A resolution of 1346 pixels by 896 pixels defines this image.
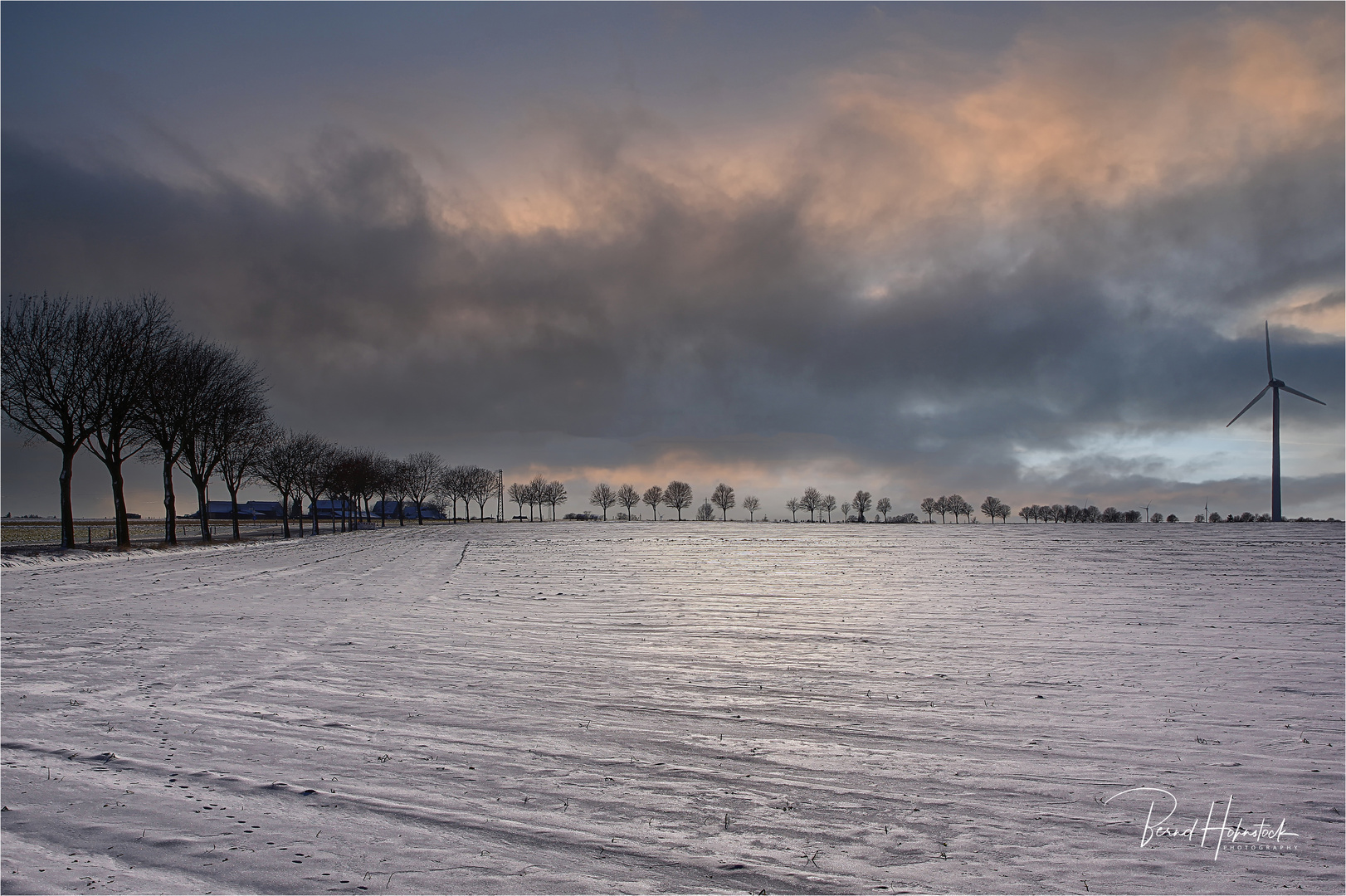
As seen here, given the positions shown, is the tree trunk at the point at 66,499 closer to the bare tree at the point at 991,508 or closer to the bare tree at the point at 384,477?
the bare tree at the point at 384,477

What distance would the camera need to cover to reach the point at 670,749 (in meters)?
7.87

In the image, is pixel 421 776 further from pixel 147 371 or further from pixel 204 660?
pixel 147 371

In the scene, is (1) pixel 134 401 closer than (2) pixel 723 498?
Yes

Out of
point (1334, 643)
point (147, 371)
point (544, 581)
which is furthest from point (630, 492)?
point (1334, 643)

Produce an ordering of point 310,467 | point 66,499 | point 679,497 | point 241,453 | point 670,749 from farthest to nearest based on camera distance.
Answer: point 679,497, point 310,467, point 241,453, point 66,499, point 670,749

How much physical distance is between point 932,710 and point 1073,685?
3.15 metres

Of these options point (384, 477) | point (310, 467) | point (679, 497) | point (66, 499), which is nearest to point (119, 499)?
point (66, 499)

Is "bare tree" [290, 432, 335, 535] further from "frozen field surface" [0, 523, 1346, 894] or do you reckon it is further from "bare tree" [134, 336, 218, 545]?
"frozen field surface" [0, 523, 1346, 894]

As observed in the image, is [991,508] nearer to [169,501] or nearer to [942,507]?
[942,507]

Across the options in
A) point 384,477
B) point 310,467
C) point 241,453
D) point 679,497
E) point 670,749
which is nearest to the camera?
point 670,749

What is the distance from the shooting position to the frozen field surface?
18.3ft

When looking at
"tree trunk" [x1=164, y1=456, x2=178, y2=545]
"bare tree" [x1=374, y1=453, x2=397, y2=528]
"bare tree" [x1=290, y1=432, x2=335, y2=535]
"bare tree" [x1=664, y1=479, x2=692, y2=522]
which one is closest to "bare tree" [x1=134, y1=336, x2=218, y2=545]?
"tree trunk" [x1=164, y1=456, x2=178, y2=545]

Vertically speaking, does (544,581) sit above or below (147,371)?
below

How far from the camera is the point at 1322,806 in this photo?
6.73 metres
